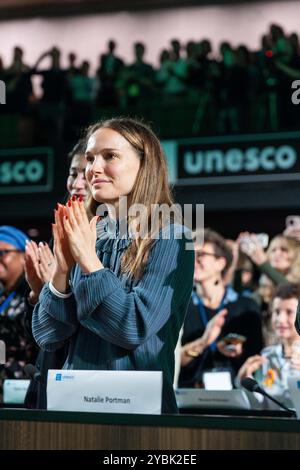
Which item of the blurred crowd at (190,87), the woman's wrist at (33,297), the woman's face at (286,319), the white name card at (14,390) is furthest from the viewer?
the blurred crowd at (190,87)

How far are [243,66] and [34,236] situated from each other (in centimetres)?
354

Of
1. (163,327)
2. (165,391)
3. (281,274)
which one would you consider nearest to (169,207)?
(163,327)

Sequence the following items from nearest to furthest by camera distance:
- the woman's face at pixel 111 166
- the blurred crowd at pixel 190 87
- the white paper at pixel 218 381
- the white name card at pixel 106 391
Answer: the white name card at pixel 106 391
the woman's face at pixel 111 166
the white paper at pixel 218 381
the blurred crowd at pixel 190 87

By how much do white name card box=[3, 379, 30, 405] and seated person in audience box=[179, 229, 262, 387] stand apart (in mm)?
1493

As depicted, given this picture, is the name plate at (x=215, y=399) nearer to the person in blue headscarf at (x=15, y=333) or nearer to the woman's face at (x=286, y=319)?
the person in blue headscarf at (x=15, y=333)

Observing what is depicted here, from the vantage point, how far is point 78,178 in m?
2.83

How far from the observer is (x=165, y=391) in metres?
1.92

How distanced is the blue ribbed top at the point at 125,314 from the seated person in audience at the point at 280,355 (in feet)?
6.33

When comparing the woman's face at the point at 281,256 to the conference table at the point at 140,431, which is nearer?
the conference table at the point at 140,431

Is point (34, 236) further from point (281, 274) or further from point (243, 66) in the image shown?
point (281, 274)

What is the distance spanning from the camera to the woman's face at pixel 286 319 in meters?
4.36

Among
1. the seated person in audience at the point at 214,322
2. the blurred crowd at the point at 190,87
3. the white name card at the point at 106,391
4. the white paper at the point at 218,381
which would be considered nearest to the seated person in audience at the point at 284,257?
the seated person in audience at the point at 214,322
